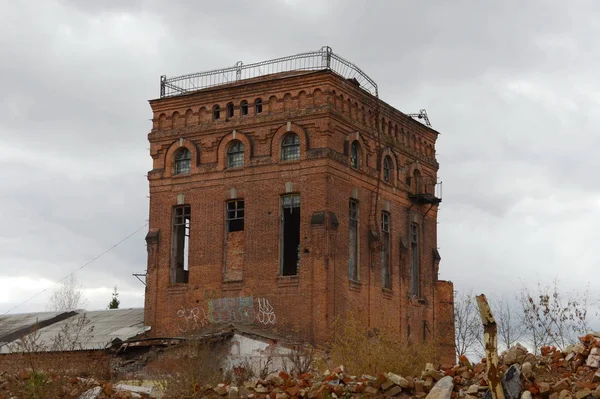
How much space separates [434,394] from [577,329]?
16237 millimetres

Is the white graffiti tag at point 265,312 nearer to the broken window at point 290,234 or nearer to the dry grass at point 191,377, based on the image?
the broken window at point 290,234

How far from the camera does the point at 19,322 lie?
42.9 m

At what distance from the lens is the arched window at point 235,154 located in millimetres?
37344

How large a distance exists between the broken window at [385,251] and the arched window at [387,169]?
55.9 inches

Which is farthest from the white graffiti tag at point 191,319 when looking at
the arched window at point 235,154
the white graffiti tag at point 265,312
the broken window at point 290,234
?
the arched window at point 235,154

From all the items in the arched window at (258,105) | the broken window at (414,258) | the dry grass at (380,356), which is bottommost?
the dry grass at (380,356)

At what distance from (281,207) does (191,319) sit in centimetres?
516

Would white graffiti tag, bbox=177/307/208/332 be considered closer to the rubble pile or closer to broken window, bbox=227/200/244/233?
broken window, bbox=227/200/244/233

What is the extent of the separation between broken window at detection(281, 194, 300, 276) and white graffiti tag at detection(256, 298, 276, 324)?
1.17 meters

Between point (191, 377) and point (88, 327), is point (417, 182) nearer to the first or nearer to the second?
point (88, 327)

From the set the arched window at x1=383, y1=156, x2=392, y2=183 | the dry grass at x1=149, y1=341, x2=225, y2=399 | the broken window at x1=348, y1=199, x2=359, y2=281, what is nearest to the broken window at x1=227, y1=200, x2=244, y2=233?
the broken window at x1=348, y1=199, x2=359, y2=281

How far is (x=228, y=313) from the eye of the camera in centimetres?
3603

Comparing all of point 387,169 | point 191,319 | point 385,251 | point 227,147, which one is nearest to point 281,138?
point 227,147

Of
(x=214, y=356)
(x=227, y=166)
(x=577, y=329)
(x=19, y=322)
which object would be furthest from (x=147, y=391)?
(x=19, y=322)
